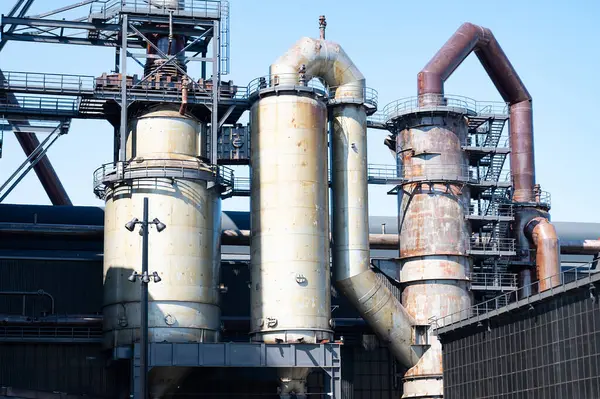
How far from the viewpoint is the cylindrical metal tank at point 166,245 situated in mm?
59875

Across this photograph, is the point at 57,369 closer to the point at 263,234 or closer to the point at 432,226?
the point at 263,234

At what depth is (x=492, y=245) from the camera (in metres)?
68.8

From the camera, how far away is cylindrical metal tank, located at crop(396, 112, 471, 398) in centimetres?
6575

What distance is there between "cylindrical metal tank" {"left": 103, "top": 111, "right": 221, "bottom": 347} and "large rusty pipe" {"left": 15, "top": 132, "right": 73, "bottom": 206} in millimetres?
12560

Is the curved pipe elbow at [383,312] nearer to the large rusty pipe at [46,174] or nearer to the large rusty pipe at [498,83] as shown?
the large rusty pipe at [498,83]

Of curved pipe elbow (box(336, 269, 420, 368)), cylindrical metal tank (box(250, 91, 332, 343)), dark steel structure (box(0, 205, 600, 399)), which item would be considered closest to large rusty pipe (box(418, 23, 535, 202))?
dark steel structure (box(0, 205, 600, 399))

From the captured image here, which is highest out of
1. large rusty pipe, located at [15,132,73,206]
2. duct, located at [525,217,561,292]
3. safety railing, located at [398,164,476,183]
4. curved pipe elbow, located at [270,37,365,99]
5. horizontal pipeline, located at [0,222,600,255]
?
curved pipe elbow, located at [270,37,365,99]

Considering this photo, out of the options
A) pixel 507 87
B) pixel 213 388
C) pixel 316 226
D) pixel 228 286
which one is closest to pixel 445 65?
pixel 507 87

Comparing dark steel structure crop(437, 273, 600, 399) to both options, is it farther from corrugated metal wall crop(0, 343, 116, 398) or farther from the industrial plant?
corrugated metal wall crop(0, 343, 116, 398)

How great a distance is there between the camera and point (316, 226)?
2452 inches

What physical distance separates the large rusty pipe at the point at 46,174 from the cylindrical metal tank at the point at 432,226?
76.7 feet

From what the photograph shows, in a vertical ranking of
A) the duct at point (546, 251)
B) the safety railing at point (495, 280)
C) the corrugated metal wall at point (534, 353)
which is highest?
the duct at point (546, 251)

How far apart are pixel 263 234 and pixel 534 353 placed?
18.5 m

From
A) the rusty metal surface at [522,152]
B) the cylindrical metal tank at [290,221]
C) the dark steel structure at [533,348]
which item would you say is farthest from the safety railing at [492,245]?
the cylindrical metal tank at [290,221]
